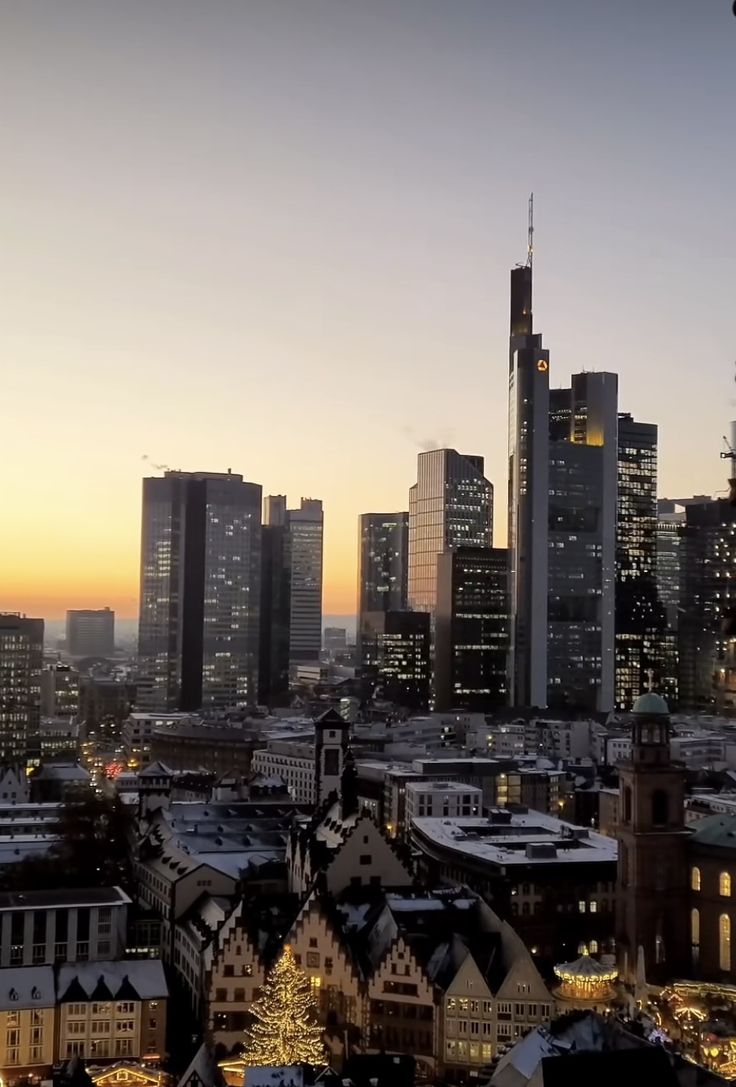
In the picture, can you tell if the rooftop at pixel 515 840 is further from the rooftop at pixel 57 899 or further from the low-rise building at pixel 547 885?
the rooftop at pixel 57 899

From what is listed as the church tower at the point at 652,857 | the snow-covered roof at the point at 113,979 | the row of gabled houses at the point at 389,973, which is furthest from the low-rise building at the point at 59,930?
the church tower at the point at 652,857

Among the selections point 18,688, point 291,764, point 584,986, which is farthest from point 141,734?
point 584,986

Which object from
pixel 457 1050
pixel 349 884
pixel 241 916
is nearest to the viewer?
pixel 457 1050

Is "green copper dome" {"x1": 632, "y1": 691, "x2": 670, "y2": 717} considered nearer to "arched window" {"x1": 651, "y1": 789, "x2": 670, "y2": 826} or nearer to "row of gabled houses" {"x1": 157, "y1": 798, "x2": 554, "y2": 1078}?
"arched window" {"x1": 651, "y1": 789, "x2": 670, "y2": 826}

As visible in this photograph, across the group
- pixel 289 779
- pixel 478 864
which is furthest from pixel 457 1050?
pixel 289 779

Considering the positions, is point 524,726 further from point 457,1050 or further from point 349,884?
point 457,1050

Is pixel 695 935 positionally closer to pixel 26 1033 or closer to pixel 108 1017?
pixel 108 1017
